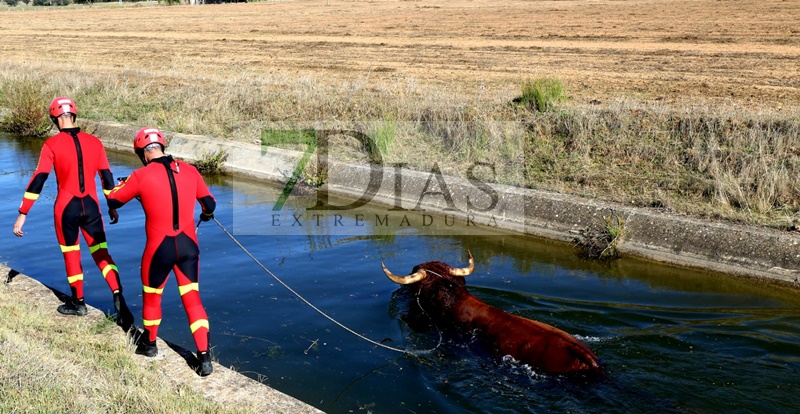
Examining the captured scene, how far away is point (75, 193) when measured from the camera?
22.2ft

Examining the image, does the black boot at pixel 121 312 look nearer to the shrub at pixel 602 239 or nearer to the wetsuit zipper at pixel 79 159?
the wetsuit zipper at pixel 79 159

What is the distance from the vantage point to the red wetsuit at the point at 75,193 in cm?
672

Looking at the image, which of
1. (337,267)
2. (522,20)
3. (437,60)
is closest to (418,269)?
(337,267)

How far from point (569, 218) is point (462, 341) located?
3507 millimetres

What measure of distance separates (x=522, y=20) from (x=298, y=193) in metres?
24.5

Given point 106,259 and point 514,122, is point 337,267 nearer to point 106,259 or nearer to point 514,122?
point 106,259

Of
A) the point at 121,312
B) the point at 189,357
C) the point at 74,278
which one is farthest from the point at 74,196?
the point at 189,357

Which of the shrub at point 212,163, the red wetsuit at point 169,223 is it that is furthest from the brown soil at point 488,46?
the red wetsuit at point 169,223

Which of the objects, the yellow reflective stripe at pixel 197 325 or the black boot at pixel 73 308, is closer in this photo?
the yellow reflective stripe at pixel 197 325

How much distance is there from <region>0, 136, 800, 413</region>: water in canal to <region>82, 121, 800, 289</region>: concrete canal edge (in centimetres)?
26

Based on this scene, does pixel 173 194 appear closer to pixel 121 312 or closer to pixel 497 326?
pixel 121 312

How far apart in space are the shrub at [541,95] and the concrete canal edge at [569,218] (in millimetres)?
2808

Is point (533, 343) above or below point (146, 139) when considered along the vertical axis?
below

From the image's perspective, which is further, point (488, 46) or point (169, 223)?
point (488, 46)
